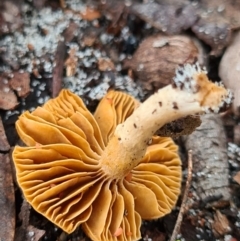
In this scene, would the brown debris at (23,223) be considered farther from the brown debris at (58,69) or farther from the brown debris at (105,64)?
the brown debris at (105,64)

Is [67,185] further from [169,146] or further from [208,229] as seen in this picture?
[208,229]

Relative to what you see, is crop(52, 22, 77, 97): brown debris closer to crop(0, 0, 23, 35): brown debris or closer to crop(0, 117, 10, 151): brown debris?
crop(0, 0, 23, 35): brown debris

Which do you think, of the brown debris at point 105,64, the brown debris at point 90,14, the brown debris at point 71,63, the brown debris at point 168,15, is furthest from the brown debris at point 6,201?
the brown debris at point 168,15

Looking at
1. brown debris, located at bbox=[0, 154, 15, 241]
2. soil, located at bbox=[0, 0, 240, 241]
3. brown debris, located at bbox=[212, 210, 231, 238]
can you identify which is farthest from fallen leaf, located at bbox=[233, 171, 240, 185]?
brown debris, located at bbox=[0, 154, 15, 241]

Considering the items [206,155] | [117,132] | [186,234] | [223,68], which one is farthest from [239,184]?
[117,132]

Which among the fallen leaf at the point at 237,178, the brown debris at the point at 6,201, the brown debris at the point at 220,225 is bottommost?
the brown debris at the point at 220,225
